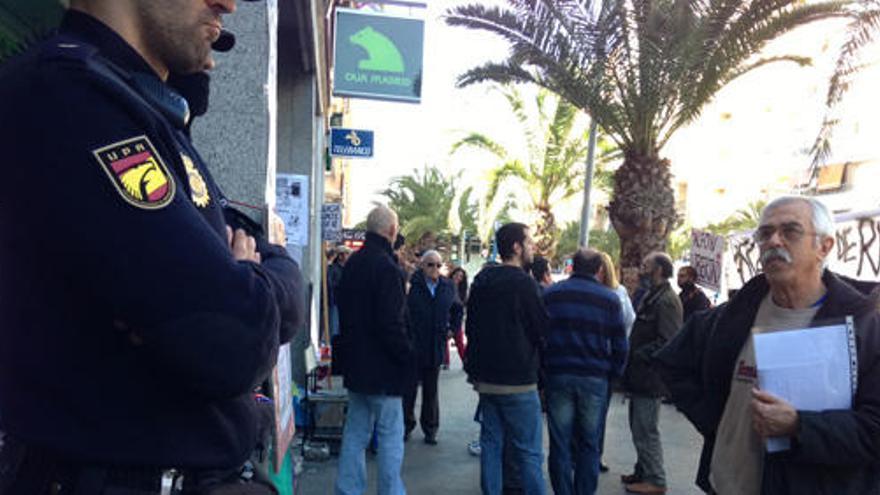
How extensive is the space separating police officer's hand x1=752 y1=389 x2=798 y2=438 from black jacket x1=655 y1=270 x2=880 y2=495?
4 centimetres

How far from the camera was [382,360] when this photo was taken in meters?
5.46

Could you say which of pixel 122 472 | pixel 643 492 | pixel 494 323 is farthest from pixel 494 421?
pixel 122 472

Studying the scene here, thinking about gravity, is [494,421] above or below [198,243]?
below

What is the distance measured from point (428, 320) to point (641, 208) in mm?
5165

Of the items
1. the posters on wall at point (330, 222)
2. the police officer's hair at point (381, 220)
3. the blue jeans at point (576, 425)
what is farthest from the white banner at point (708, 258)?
the police officer's hair at point (381, 220)

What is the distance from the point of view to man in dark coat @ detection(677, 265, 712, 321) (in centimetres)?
980

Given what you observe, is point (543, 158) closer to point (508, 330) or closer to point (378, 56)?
point (378, 56)

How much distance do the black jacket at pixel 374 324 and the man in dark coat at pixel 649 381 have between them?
218 cm

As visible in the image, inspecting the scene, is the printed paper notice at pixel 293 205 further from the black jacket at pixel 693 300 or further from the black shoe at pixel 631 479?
the black jacket at pixel 693 300

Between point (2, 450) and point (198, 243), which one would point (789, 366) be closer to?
point (198, 243)

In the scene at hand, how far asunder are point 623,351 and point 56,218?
5236 mm

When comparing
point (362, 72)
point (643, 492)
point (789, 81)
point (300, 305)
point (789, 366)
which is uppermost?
point (789, 81)

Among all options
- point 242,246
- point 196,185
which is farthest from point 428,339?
point 196,185

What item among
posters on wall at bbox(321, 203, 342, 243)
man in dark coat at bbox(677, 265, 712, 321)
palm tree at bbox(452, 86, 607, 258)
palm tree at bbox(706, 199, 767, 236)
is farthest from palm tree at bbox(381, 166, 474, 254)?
man in dark coat at bbox(677, 265, 712, 321)
